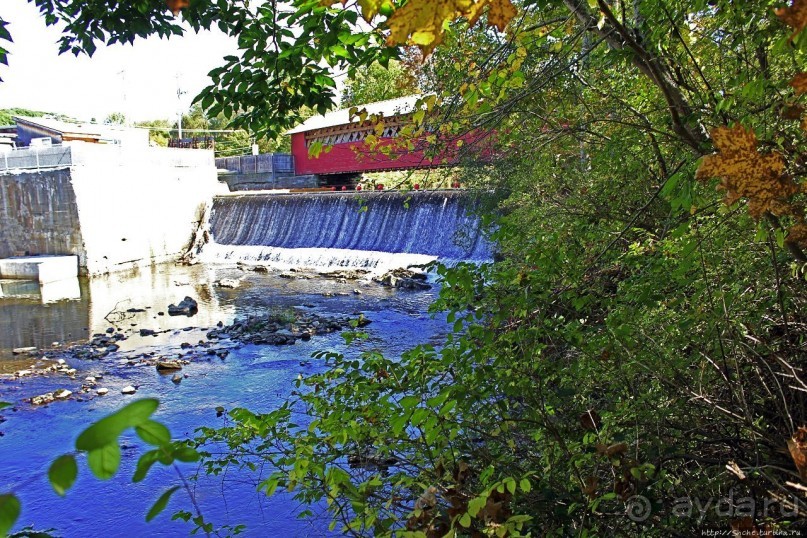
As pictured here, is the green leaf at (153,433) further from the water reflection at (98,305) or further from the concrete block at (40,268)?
the concrete block at (40,268)

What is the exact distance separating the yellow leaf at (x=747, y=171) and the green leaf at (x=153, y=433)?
1375mm

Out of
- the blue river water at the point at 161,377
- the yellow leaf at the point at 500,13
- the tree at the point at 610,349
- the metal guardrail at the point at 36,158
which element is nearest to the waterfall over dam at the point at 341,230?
the blue river water at the point at 161,377

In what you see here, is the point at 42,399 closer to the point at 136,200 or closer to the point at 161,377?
the point at 161,377

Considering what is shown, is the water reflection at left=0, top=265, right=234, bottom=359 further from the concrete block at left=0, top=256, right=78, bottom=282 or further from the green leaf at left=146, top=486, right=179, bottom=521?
the green leaf at left=146, top=486, right=179, bottom=521

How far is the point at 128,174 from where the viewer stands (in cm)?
2084

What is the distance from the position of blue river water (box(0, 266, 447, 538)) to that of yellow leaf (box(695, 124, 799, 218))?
1.57m

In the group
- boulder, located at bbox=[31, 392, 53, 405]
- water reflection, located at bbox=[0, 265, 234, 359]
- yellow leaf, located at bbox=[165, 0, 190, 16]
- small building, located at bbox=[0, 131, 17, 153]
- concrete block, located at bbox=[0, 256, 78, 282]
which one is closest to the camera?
yellow leaf, located at bbox=[165, 0, 190, 16]

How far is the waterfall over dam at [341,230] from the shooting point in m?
16.5

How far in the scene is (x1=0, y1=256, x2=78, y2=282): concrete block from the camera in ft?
57.8

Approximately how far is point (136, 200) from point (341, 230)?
7.63 m

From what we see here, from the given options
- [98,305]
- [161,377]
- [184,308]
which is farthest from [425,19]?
[98,305]

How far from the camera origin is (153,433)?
0.75 meters

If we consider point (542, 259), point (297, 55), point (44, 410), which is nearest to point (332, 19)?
point (297, 55)

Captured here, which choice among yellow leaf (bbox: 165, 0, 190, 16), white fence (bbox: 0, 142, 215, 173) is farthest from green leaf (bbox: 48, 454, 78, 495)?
white fence (bbox: 0, 142, 215, 173)
